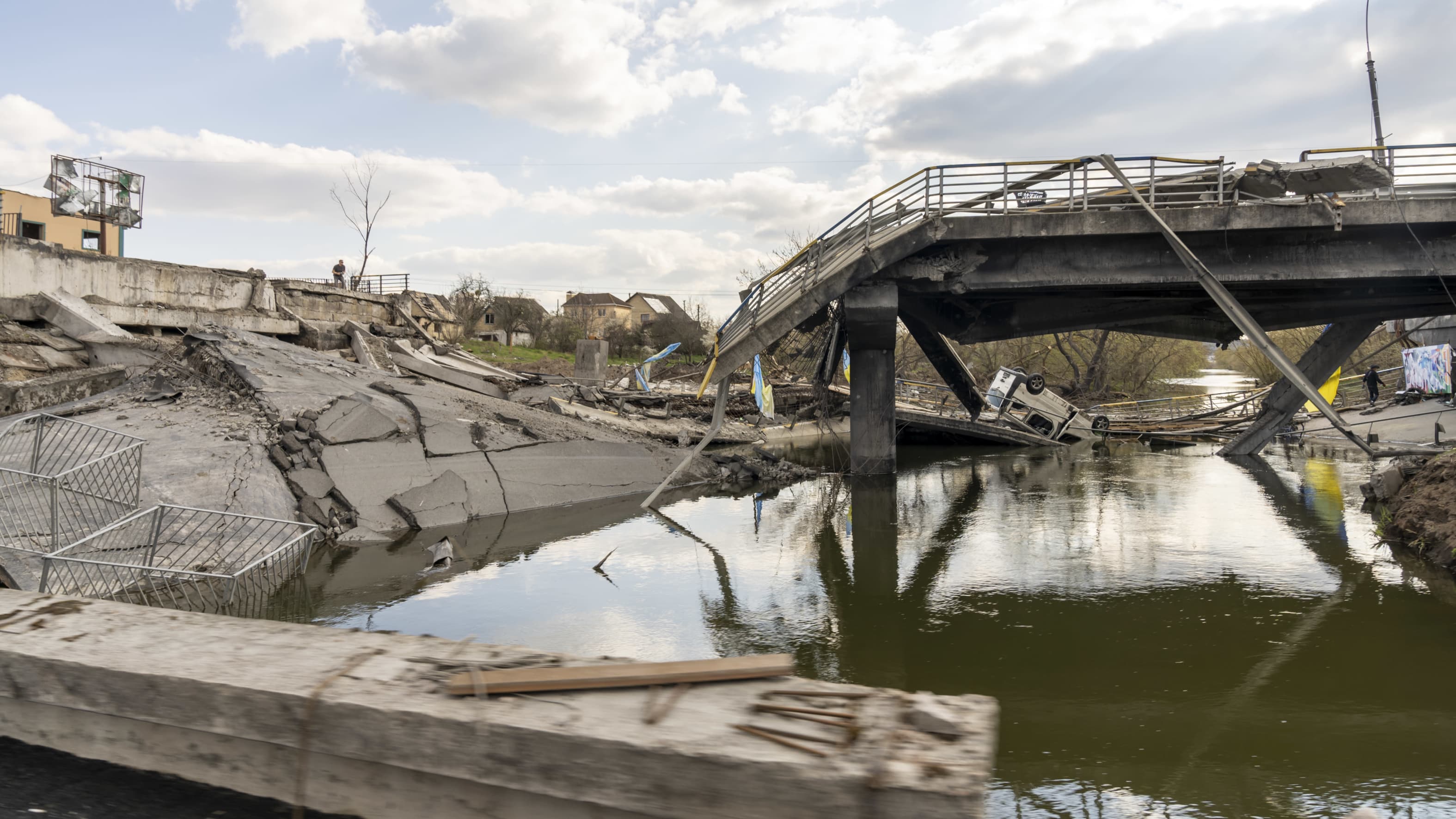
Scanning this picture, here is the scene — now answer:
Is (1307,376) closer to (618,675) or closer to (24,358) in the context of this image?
(618,675)

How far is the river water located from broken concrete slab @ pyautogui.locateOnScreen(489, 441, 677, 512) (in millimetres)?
812

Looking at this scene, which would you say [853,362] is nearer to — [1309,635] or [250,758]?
[1309,635]

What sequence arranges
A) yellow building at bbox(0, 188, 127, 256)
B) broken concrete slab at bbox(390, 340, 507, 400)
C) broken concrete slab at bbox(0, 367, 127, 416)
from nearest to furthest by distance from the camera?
broken concrete slab at bbox(0, 367, 127, 416), broken concrete slab at bbox(390, 340, 507, 400), yellow building at bbox(0, 188, 127, 256)

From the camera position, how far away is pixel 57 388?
15.7 meters

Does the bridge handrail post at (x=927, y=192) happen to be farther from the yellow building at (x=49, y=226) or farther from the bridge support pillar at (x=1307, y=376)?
the yellow building at (x=49, y=226)

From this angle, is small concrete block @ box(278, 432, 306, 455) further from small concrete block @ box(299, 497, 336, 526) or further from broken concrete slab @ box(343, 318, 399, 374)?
broken concrete slab @ box(343, 318, 399, 374)

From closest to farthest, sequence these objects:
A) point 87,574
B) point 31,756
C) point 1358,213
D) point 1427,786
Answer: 1. point 31,756
2. point 1427,786
3. point 87,574
4. point 1358,213

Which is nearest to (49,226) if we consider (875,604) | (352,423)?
(352,423)

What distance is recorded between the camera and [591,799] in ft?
9.61

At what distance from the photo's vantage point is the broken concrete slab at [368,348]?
23125mm

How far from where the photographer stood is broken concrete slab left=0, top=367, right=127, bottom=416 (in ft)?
49.2

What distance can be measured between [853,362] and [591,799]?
785 inches

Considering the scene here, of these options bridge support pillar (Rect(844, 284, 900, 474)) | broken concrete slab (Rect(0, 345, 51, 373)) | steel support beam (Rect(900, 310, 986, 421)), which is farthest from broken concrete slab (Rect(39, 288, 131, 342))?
steel support beam (Rect(900, 310, 986, 421))

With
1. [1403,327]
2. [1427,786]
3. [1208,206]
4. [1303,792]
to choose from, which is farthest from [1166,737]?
[1403,327]
